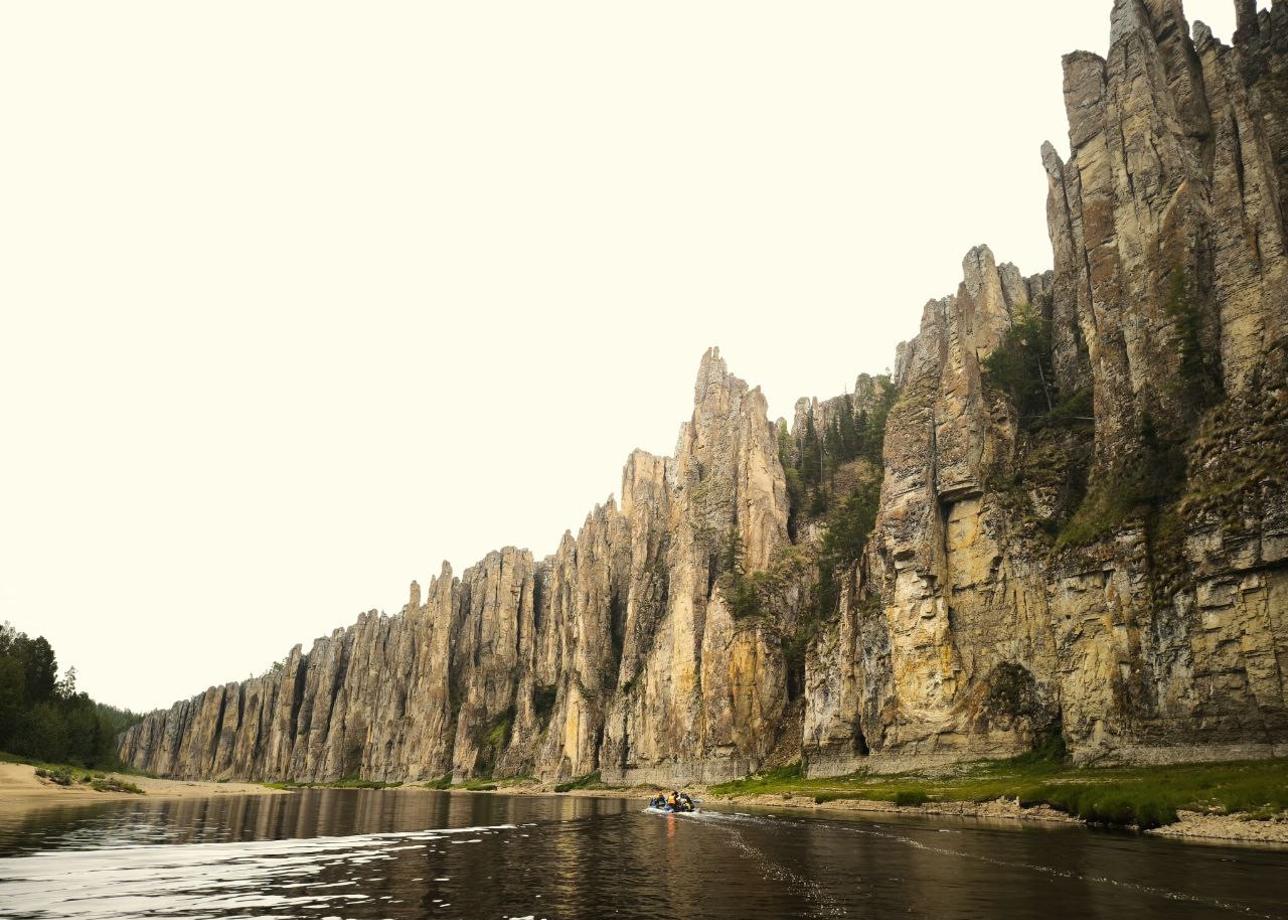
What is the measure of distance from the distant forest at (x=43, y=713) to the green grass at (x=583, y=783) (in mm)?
71148

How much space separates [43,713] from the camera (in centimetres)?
10594

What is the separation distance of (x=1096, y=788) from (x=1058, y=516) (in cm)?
3626

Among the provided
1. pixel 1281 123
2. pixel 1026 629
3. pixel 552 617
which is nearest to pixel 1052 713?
pixel 1026 629

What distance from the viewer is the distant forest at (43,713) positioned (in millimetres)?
98438

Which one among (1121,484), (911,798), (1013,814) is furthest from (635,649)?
(1013,814)

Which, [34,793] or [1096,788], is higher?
[1096,788]

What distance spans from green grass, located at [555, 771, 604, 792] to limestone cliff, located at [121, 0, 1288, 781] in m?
2.67

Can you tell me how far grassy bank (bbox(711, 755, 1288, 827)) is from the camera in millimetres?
37688

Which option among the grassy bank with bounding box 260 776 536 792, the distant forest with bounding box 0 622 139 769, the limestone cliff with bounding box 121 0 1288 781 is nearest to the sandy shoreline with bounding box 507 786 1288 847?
the limestone cliff with bounding box 121 0 1288 781

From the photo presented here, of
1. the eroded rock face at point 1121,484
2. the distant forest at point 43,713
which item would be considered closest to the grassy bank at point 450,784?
the distant forest at point 43,713

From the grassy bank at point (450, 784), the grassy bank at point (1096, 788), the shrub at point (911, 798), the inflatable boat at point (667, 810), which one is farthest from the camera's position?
the grassy bank at point (450, 784)

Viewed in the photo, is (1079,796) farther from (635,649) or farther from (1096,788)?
(635,649)

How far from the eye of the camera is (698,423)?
152 meters

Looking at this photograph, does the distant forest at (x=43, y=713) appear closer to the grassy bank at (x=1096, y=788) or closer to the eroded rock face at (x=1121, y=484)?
the grassy bank at (x=1096, y=788)
